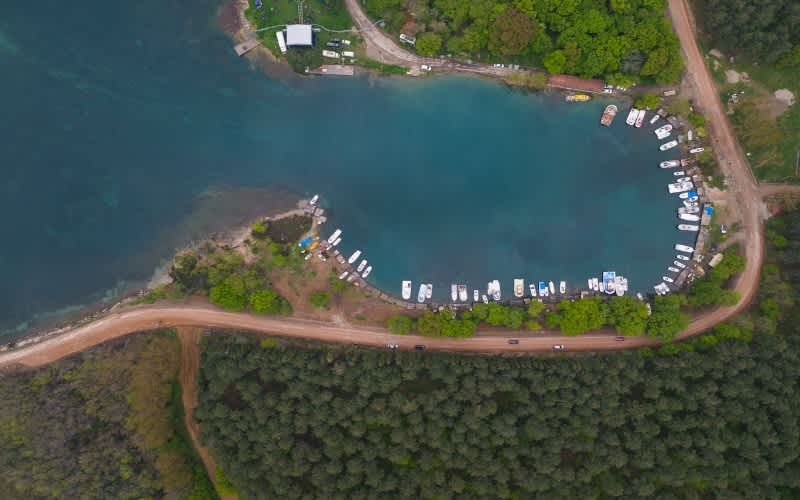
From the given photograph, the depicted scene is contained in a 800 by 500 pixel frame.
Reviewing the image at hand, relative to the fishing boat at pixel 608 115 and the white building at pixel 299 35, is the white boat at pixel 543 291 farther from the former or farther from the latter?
the white building at pixel 299 35

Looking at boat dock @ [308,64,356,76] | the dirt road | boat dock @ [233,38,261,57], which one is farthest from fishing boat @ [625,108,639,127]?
boat dock @ [233,38,261,57]

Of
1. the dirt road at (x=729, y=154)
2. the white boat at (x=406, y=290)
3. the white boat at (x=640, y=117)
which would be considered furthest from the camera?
the white boat at (x=406, y=290)

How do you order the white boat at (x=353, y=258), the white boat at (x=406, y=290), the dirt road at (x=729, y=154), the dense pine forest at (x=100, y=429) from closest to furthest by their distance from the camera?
the dense pine forest at (x=100, y=429) → the dirt road at (x=729, y=154) → the white boat at (x=406, y=290) → the white boat at (x=353, y=258)

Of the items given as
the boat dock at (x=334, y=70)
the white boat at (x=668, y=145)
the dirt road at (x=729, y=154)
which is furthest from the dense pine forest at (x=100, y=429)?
the dirt road at (x=729, y=154)

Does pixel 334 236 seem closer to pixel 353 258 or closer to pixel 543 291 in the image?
pixel 353 258

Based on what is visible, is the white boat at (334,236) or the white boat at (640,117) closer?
the white boat at (640,117)

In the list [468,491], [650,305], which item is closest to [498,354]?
[468,491]

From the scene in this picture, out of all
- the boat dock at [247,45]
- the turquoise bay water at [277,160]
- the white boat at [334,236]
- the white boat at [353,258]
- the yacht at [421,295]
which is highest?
the boat dock at [247,45]

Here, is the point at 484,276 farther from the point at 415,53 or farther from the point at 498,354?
the point at 415,53
